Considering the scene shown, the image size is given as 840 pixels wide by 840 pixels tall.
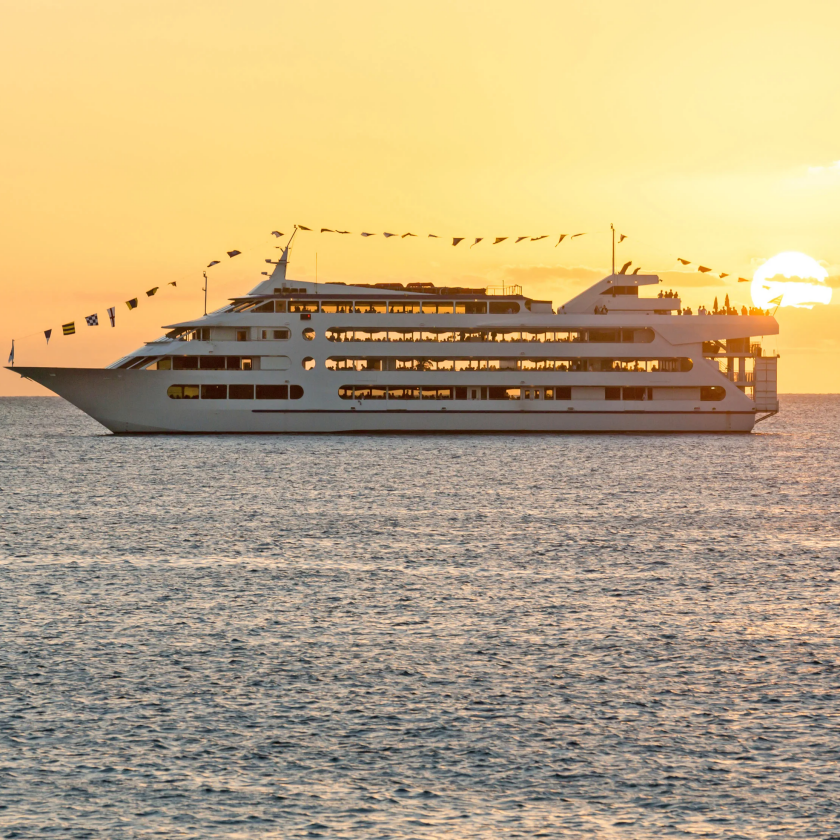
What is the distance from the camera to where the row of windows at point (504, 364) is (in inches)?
2899

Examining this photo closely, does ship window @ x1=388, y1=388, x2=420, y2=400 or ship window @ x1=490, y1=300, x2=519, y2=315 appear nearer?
ship window @ x1=388, y1=388, x2=420, y2=400

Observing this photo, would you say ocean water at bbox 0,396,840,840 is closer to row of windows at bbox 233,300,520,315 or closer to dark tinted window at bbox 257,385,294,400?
dark tinted window at bbox 257,385,294,400

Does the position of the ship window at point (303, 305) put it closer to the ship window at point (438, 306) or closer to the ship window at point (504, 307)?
the ship window at point (438, 306)

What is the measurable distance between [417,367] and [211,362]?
14191mm

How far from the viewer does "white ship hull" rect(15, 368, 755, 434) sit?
7225 centimetres

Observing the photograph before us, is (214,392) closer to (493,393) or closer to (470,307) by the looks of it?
(470,307)

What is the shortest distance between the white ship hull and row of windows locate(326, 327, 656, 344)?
4508 millimetres

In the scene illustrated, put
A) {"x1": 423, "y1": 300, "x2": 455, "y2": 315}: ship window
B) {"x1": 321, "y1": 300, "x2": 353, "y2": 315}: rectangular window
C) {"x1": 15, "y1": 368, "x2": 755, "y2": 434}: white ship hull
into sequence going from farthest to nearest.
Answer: {"x1": 423, "y1": 300, "x2": 455, "y2": 315}: ship window → {"x1": 321, "y1": 300, "x2": 353, "y2": 315}: rectangular window → {"x1": 15, "y1": 368, "x2": 755, "y2": 434}: white ship hull

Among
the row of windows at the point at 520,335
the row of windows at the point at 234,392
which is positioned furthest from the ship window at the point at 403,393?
the row of windows at the point at 234,392

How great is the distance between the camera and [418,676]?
14.8 m

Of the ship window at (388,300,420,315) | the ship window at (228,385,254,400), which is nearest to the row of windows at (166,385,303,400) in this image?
the ship window at (228,385,254,400)

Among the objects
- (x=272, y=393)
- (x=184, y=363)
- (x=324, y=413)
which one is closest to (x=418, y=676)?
(x=272, y=393)

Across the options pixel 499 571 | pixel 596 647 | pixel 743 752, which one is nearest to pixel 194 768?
pixel 743 752

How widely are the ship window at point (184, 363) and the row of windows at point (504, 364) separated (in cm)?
895
